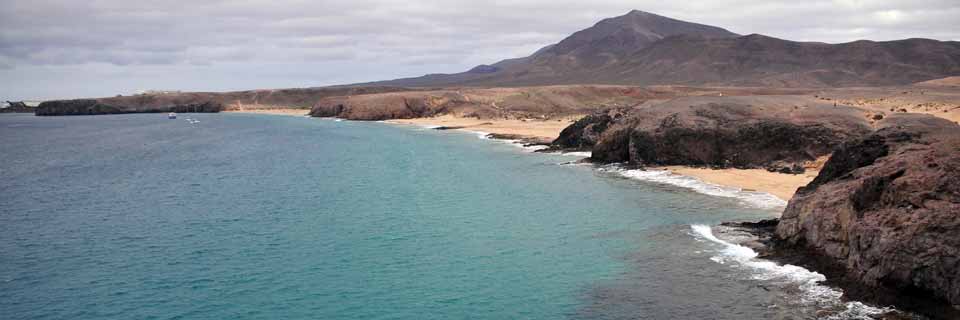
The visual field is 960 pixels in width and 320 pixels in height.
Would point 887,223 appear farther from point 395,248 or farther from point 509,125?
point 509,125

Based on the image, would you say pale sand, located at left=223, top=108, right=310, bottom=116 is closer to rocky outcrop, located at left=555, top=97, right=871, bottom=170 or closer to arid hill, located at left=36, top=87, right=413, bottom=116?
arid hill, located at left=36, top=87, right=413, bottom=116

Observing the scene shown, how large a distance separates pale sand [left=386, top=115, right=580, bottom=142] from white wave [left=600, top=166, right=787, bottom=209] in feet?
80.0

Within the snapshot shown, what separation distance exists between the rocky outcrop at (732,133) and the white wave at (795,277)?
1775 centimetres

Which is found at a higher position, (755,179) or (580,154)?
(580,154)

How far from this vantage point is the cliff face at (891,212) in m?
15.3

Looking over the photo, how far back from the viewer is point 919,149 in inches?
762

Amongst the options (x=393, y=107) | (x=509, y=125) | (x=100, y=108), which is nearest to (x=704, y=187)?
(x=509, y=125)

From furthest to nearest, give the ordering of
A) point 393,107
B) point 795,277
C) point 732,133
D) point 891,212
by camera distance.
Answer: point 393,107 → point 732,133 → point 795,277 → point 891,212

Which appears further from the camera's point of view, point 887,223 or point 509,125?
point 509,125

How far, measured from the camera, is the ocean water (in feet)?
58.1

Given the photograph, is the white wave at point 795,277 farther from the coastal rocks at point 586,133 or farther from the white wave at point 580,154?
the coastal rocks at point 586,133

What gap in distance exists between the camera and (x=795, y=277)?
18.6m

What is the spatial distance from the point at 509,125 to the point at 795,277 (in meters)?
70.8

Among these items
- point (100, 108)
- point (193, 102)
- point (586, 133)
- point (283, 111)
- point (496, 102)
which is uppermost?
point (193, 102)
